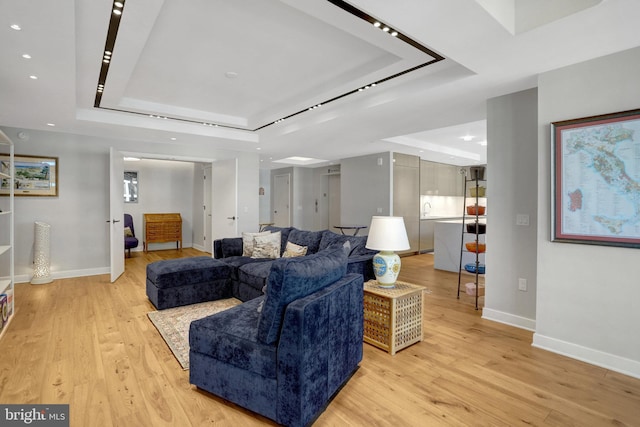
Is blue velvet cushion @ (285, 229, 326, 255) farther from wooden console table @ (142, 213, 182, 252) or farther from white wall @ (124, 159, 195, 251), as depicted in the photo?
wooden console table @ (142, 213, 182, 252)

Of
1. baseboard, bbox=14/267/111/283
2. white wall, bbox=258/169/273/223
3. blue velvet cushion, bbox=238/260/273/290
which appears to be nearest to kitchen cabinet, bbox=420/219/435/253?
blue velvet cushion, bbox=238/260/273/290

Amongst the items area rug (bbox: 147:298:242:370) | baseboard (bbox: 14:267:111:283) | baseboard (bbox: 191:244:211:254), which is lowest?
area rug (bbox: 147:298:242:370)

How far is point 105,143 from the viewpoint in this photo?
5.39 m

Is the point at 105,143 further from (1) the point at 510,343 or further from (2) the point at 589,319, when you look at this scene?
(2) the point at 589,319

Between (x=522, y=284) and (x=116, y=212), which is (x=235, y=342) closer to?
(x=522, y=284)

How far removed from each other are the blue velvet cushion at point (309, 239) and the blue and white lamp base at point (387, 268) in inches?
57.4

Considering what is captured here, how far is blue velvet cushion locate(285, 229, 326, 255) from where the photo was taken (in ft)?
13.8

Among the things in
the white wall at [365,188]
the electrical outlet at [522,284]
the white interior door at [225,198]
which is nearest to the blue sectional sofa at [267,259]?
the electrical outlet at [522,284]

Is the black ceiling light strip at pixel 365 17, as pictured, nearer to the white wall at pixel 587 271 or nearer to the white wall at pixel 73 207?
the white wall at pixel 587 271

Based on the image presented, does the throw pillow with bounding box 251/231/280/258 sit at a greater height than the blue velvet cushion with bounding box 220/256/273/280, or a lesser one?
greater

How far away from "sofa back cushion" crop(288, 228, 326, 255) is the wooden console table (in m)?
4.81

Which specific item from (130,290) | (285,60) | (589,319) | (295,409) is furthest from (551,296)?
(130,290)

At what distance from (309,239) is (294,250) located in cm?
26

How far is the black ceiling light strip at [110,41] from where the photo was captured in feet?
6.59
